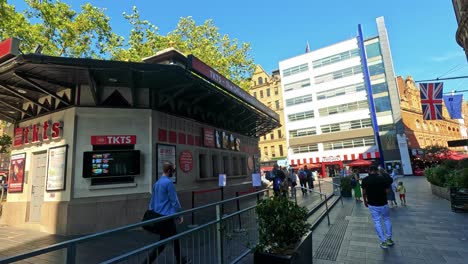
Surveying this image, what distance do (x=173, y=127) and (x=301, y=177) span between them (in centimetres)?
1167

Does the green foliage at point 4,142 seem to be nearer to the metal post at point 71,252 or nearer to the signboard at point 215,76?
the signboard at point 215,76

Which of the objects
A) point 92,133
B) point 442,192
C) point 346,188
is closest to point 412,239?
point 442,192

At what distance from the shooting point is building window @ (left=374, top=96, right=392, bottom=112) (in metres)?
41.6

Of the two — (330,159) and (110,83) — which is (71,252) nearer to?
(110,83)

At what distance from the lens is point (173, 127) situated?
10.8 meters

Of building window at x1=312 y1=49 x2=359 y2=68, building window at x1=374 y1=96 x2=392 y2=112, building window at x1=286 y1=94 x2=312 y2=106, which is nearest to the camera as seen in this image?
building window at x1=374 y1=96 x2=392 y2=112

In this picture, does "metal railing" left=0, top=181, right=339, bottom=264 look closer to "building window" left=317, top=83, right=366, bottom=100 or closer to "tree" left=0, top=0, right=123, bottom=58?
"tree" left=0, top=0, right=123, bottom=58

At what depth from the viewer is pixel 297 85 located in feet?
167

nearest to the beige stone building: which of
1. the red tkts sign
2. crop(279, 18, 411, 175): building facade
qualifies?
crop(279, 18, 411, 175): building facade

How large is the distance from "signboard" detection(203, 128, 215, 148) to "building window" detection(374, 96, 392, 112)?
3839cm

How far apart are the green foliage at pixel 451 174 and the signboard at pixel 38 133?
15.5m

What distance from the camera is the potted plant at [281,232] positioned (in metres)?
3.95

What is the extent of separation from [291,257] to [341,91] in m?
47.0

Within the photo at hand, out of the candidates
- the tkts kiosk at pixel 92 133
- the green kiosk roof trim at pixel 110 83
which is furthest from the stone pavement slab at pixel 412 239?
the green kiosk roof trim at pixel 110 83
